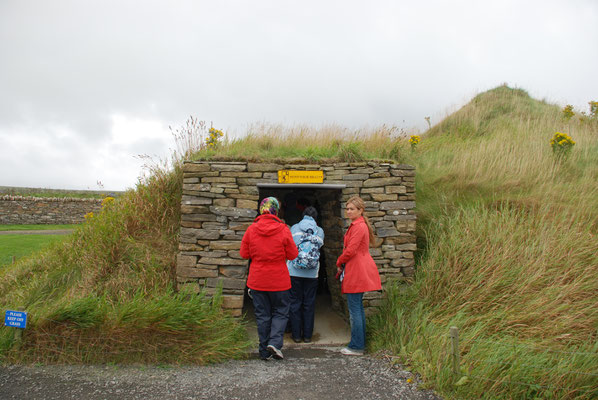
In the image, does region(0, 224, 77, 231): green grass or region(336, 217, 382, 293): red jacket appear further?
region(0, 224, 77, 231): green grass

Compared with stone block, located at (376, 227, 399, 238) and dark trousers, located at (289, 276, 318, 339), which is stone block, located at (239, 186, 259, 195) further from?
stone block, located at (376, 227, 399, 238)

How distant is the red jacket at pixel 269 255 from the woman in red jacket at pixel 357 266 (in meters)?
0.73

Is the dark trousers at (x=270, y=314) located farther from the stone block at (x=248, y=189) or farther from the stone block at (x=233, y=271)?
the stone block at (x=248, y=189)

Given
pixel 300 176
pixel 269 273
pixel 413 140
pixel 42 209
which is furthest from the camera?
pixel 42 209

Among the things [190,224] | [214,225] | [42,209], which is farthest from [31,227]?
[214,225]

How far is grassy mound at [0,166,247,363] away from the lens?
4320 mm

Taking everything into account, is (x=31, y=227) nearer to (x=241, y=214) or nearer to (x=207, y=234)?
(x=207, y=234)

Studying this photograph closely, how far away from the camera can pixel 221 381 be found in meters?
3.90

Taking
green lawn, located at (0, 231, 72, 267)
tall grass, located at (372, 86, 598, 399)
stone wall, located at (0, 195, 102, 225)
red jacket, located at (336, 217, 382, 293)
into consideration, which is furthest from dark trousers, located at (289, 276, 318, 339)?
stone wall, located at (0, 195, 102, 225)

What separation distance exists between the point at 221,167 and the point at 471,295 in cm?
387

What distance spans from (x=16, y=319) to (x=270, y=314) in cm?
289

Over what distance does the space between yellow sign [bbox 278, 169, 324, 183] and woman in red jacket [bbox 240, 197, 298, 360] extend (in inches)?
43.1

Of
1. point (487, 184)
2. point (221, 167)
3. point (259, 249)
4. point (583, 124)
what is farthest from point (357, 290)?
point (583, 124)

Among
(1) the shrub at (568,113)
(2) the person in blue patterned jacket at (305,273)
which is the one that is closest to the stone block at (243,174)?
(2) the person in blue patterned jacket at (305,273)
